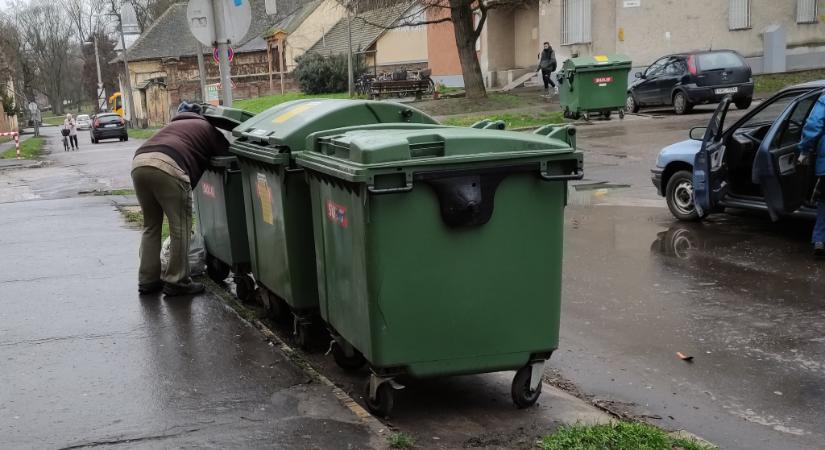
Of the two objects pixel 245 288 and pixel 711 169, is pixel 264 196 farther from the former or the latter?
pixel 711 169

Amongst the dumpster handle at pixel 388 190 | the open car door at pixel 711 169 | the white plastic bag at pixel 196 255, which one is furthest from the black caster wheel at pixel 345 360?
the open car door at pixel 711 169

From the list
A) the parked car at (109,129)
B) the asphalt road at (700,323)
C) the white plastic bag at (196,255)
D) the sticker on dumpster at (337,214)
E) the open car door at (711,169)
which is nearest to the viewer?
the sticker on dumpster at (337,214)

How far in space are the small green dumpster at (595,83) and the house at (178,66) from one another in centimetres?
3131

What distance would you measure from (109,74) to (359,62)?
67.4 m

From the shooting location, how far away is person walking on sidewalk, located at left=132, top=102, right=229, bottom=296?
7.04 m

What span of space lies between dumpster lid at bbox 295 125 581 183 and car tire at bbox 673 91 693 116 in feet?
60.2

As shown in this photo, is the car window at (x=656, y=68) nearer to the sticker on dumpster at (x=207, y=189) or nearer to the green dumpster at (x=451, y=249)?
the sticker on dumpster at (x=207, y=189)

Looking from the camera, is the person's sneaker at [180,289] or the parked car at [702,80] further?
the parked car at [702,80]

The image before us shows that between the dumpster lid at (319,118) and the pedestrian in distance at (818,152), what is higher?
the dumpster lid at (319,118)

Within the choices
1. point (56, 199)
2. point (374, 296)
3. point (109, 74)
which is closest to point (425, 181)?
point (374, 296)

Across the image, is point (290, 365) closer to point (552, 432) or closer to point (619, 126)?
point (552, 432)

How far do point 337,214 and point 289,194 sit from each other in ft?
2.93

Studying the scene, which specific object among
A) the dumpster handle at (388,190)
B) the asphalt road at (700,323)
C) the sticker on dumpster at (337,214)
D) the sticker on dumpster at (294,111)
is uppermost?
the sticker on dumpster at (294,111)

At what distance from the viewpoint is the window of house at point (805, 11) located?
91.9ft
